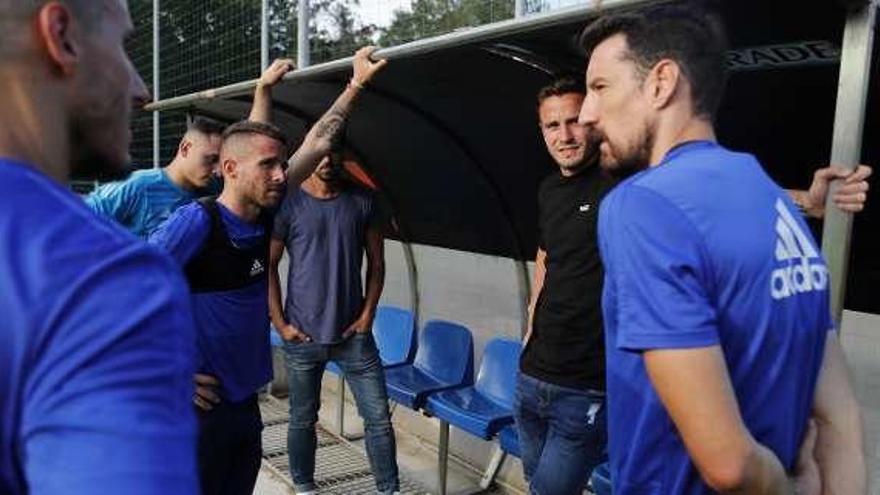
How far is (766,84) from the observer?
2250 mm

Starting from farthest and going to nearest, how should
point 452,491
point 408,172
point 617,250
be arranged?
point 408,172 < point 452,491 < point 617,250

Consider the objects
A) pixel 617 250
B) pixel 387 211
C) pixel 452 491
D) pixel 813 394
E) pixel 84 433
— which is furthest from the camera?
pixel 387 211

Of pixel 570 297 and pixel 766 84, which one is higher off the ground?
pixel 766 84

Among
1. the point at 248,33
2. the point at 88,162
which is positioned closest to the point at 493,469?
the point at 88,162

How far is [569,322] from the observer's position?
2621 mm

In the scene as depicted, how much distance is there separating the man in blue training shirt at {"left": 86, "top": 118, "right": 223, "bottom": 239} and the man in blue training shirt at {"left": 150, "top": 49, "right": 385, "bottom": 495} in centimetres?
60

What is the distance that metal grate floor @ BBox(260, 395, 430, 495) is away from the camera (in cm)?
422

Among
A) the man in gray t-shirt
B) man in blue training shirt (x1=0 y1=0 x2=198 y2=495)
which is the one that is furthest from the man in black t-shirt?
man in blue training shirt (x1=0 y1=0 x2=198 y2=495)

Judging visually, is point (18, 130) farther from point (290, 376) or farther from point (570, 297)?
point (290, 376)

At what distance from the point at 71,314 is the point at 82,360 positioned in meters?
0.04

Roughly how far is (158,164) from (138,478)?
26.5 feet

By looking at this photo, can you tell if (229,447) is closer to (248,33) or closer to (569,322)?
(569,322)

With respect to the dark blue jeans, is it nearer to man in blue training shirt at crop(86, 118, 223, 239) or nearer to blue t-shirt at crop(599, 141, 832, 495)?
man in blue training shirt at crop(86, 118, 223, 239)

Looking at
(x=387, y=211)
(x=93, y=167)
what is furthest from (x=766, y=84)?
(x=387, y=211)
